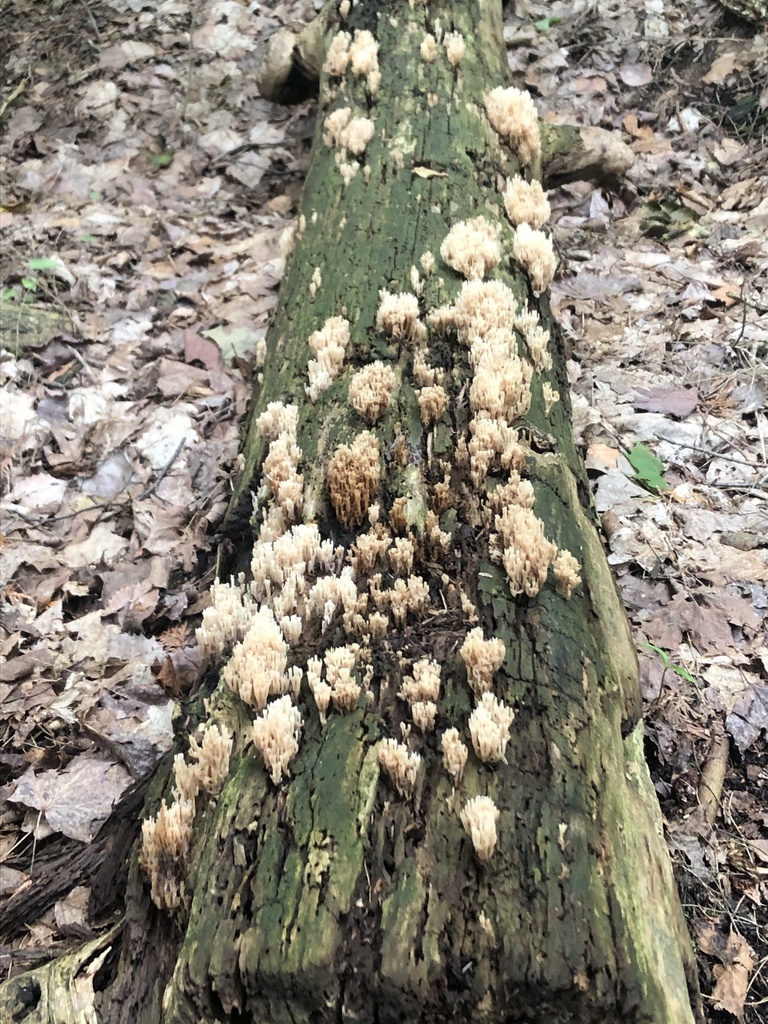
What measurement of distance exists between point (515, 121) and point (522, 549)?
4.00 m

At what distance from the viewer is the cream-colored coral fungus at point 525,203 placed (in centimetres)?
488

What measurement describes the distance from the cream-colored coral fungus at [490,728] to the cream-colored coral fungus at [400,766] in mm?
216

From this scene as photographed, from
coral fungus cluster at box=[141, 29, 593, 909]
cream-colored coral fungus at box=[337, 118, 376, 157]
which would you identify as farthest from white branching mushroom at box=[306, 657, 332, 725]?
cream-colored coral fungus at box=[337, 118, 376, 157]

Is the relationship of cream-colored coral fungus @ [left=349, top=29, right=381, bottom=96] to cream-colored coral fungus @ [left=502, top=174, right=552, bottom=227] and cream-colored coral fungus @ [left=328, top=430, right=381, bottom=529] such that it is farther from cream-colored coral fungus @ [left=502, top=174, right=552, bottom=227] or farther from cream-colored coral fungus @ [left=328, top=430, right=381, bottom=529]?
cream-colored coral fungus @ [left=328, top=430, right=381, bottom=529]

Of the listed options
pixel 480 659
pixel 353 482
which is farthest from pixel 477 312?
pixel 480 659

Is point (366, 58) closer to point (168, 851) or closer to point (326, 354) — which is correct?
point (326, 354)

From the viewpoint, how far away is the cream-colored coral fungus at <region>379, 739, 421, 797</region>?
237 cm

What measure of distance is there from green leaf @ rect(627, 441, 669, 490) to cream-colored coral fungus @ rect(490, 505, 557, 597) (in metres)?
2.20

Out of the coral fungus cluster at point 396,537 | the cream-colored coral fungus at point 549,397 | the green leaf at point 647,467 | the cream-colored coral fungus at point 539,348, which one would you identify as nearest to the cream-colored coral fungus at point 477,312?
the coral fungus cluster at point 396,537

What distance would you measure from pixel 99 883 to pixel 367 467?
202cm

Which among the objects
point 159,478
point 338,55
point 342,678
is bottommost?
point 159,478

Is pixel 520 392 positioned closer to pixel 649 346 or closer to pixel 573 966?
pixel 573 966

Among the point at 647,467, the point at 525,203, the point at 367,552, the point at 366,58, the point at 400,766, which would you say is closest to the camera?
the point at 400,766

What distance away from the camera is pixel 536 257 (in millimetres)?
4477
